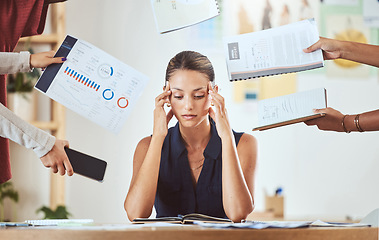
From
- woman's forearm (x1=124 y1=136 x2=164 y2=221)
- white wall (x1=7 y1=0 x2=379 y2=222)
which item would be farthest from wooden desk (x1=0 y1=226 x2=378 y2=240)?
white wall (x1=7 y1=0 x2=379 y2=222)

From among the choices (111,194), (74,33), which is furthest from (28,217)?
(74,33)

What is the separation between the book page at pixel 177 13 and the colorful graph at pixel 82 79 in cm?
29

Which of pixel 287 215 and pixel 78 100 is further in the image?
pixel 287 215

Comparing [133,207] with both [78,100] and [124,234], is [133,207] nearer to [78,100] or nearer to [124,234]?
[78,100]

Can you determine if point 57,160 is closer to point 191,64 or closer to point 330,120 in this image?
point 191,64

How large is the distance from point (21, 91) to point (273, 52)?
1.51 m

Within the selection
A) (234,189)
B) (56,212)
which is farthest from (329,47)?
(56,212)

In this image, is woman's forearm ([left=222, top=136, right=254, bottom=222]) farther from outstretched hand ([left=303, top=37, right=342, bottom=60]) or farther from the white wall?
the white wall

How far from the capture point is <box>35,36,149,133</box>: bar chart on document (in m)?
1.54

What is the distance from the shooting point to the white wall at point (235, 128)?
2.81 m

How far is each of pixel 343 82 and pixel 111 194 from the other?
1.54 m

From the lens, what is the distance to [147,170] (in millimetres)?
1657

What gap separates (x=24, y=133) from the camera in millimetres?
1302

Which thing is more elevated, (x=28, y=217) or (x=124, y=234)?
(x=124, y=234)
